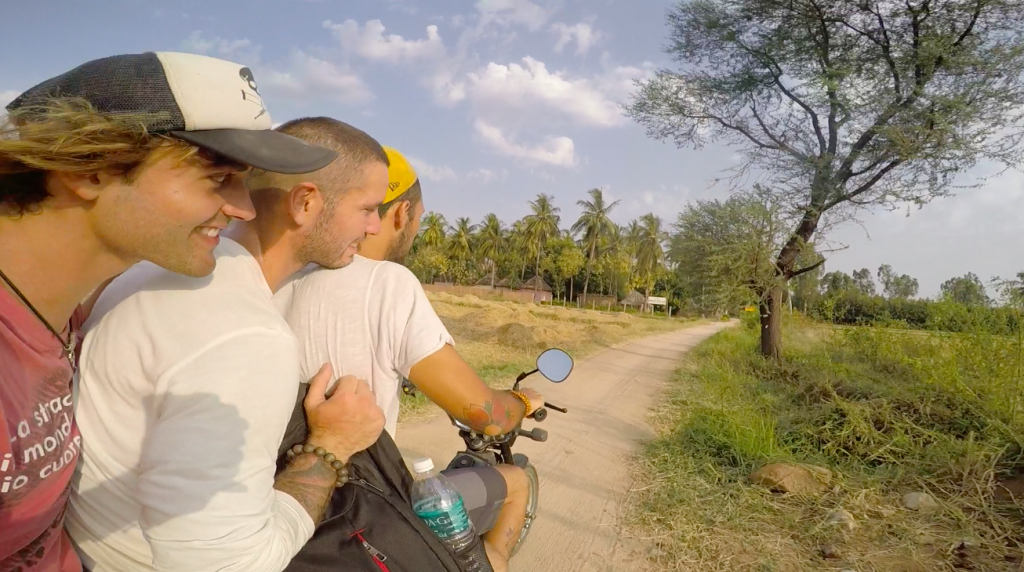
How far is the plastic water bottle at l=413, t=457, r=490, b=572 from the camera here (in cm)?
180

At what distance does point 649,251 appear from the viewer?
203 ft

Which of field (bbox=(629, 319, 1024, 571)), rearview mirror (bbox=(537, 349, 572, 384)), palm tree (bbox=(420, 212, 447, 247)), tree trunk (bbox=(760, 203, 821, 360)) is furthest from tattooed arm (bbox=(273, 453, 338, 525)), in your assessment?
palm tree (bbox=(420, 212, 447, 247))

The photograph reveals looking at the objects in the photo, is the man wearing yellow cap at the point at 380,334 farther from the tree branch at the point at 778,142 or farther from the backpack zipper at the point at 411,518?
the tree branch at the point at 778,142

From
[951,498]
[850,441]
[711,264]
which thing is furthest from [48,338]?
[711,264]

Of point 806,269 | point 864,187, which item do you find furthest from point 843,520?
point 864,187

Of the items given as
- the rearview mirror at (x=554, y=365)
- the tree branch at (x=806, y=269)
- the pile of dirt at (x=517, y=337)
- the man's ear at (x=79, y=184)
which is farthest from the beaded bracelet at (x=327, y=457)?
the pile of dirt at (x=517, y=337)

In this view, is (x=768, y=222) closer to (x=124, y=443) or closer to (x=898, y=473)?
(x=898, y=473)

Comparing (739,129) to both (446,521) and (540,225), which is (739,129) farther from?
(540,225)

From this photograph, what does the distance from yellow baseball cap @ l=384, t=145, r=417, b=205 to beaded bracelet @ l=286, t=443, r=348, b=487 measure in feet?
2.92

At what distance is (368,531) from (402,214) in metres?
1.07

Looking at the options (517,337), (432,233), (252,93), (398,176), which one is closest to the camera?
(252,93)

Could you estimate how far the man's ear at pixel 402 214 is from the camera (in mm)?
2094

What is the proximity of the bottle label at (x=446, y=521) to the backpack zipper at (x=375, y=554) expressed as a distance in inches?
13.1

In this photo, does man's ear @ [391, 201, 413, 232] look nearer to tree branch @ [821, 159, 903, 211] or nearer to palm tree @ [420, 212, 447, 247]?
tree branch @ [821, 159, 903, 211]
